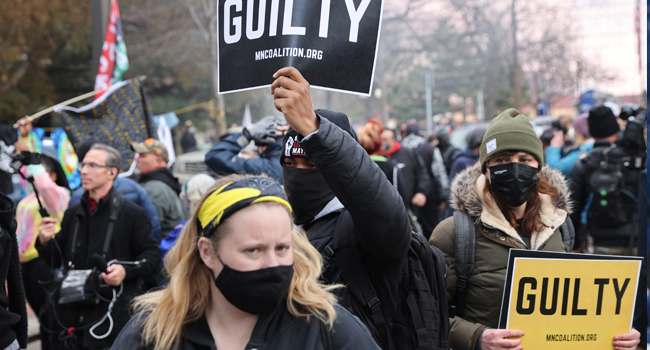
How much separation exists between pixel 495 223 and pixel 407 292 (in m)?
0.76

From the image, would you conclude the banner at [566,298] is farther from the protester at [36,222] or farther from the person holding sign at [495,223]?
the protester at [36,222]

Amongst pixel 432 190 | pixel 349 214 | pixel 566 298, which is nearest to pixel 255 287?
pixel 349 214

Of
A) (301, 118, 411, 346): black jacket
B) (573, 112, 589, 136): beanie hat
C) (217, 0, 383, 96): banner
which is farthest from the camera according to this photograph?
(573, 112, 589, 136): beanie hat

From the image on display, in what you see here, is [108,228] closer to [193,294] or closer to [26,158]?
[26,158]

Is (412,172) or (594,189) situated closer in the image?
(594,189)

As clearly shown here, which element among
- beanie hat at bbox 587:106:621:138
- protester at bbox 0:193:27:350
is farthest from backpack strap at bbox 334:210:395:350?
beanie hat at bbox 587:106:621:138

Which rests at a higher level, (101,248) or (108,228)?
(108,228)

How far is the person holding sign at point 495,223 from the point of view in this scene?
274 centimetres

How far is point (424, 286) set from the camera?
2.28 meters

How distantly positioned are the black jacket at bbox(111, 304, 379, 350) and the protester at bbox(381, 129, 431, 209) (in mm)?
6578

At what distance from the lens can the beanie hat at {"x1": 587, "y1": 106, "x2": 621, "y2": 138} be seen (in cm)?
606

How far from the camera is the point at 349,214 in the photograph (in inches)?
87.9

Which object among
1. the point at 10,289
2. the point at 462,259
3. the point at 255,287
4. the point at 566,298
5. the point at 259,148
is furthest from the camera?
the point at 259,148

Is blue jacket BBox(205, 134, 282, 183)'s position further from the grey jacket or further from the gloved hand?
the grey jacket
